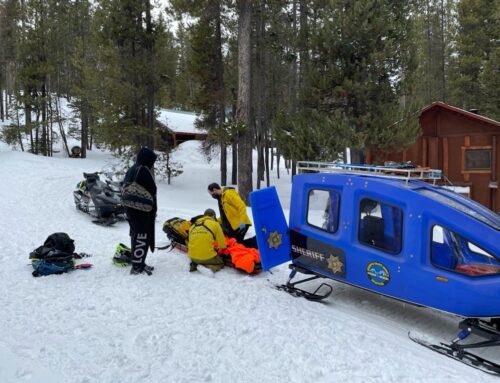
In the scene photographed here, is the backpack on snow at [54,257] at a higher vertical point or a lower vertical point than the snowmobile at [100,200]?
lower

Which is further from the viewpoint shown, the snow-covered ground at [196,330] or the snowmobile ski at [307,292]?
the snowmobile ski at [307,292]

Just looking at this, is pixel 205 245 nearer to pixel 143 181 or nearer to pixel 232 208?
pixel 232 208

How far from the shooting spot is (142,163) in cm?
681

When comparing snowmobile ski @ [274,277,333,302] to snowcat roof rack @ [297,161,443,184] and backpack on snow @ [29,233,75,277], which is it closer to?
snowcat roof rack @ [297,161,443,184]

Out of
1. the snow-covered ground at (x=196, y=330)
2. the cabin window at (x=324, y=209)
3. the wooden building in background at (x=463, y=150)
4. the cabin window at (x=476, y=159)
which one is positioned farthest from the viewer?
the cabin window at (x=476, y=159)

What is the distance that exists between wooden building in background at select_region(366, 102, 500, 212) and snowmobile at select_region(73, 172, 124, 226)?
32.5 feet

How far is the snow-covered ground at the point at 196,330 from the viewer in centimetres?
399

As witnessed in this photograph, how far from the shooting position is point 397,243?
16.6ft

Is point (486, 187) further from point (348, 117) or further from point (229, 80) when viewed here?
point (229, 80)

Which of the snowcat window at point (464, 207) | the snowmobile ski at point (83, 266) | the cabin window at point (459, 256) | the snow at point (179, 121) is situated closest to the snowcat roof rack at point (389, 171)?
the snowcat window at point (464, 207)

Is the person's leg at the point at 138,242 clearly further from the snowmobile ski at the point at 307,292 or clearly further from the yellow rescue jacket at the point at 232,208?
the snowmobile ski at the point at 307,292

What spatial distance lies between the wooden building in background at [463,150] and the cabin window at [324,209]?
1060cm

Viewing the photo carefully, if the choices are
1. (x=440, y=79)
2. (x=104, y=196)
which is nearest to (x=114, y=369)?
(x=104, y=196)

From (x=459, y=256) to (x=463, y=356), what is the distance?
1071 mm
